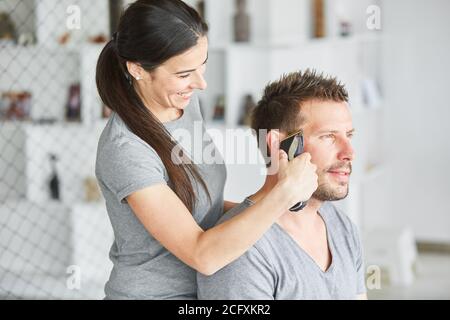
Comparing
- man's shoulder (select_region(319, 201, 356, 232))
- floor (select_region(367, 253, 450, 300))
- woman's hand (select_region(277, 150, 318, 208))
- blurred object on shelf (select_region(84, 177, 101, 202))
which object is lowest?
floor (select_region(367, 253, 450, 300))

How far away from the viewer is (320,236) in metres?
1.46

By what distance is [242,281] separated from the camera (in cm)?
132

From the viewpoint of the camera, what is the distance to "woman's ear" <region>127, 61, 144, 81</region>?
129 centimetres

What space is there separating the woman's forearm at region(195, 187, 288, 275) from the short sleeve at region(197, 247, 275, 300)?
107 millimetres

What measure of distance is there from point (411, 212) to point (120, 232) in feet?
11.8

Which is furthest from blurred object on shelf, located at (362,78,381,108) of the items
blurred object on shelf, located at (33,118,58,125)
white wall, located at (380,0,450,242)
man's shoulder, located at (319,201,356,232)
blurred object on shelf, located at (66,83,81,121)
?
man's shoulder, located at (319,201,356,232)

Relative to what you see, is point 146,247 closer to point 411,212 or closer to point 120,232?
point 120,232

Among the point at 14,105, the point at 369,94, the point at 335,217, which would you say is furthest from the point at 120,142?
the point at 369,94

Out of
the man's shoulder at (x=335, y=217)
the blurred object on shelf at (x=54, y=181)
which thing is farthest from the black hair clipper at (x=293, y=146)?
the blurred object on shelf at (x=54, y=181)

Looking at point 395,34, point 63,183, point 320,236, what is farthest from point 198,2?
point 320,236

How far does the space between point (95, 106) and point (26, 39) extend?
502 mm

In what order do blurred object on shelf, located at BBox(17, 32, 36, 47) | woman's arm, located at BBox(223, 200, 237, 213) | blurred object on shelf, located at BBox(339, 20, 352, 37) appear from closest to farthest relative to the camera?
woman's arm, located at BBox(223, 200, 237, 213)
blurred object on shelf, located at BBox(17, 32, 36, 47)
blurred object on shelf, located at BBox(339, 20, 352, 37)

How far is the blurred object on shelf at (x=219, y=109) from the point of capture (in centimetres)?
360

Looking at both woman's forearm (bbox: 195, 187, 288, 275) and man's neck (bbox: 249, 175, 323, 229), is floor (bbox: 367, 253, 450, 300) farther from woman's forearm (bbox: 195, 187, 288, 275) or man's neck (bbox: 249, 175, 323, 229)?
woman's forearm (bbox: 195, 187, 288, 275)
